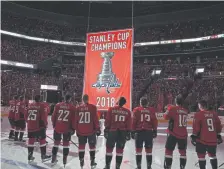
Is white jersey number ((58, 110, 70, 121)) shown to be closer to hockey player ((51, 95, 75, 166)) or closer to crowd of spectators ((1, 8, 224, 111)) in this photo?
hockey player ((51, 95, 75, 166))

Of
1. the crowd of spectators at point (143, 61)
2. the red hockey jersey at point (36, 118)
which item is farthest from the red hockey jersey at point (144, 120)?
the crowd of spectators at point (143, 61)

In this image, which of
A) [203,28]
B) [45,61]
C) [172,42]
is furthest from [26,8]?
[203,28]

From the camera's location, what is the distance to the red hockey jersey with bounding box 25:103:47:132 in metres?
6.79

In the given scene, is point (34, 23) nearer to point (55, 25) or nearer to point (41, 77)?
point (55, 25)

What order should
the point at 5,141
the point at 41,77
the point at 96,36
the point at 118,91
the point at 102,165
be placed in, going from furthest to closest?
the point at 41,77, the point at 5,141, the point at 96,36, the point at 118,91, the point at 102,165

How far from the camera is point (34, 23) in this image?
3828 cm

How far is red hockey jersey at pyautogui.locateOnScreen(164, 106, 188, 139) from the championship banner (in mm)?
2153

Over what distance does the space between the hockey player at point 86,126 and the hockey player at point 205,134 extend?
2.39 meters

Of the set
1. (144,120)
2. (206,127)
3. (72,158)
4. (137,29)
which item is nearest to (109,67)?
(144,120)

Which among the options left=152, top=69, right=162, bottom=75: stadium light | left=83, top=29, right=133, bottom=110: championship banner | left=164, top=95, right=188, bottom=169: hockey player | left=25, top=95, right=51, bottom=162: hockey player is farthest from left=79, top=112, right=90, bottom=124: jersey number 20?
left=152, top=69, right=162, bottom=75: stadium light

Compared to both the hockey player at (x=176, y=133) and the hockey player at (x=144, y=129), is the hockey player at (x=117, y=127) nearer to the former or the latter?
the hockey player at (x=144, y=129)

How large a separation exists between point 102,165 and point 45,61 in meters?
31.2

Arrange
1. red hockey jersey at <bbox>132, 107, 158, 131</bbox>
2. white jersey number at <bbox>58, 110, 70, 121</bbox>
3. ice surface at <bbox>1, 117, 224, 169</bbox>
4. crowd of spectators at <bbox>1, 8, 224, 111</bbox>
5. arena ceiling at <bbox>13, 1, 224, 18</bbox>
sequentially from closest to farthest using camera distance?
1. red hockey jersey at <bbox>132, 107, 158, 131</bbox>
2. ice surface at <bbox>1, 117, 224, 169</bbox>
3. white jersey number at <bbox>58, 110, 70, 121</bbox>
4. crowd of spectators at <bbox>1, 8, 224, 111</bbox>
5. arena ceiling at <bbox>13, 1, 224, 18</bbox>

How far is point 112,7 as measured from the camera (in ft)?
120
